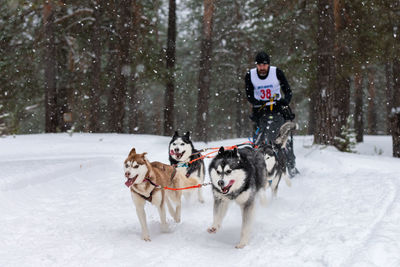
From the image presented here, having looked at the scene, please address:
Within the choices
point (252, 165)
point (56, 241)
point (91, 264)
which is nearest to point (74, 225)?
point (56, 241)

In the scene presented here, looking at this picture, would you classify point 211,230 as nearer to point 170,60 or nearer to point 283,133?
point 283,133

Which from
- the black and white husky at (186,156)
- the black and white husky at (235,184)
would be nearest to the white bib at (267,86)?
the black and white husky at (186,156)

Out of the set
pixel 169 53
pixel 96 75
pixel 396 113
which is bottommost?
pixel 396 113

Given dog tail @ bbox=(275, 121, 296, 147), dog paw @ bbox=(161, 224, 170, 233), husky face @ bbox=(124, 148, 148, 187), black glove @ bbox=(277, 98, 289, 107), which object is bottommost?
dog paw @ bbox=(161, 224, 170, 233)

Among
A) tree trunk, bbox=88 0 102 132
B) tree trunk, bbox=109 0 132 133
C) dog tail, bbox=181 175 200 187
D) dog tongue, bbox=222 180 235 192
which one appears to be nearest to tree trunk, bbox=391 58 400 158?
dog tail, bbox=181 175 200 187

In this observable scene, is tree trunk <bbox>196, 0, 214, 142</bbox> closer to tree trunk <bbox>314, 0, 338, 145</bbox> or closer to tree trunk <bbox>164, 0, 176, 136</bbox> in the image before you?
tree trunk <bbox>164, 0, 176, 136</bbox>

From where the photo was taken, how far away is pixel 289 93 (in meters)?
6.00

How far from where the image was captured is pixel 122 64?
13.7 m

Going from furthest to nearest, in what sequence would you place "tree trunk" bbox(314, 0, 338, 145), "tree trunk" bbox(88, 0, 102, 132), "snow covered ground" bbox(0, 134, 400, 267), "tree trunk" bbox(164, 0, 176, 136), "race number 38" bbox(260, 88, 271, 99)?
"tree trunk" bbox(164, 0, 176, 136) → "tree trunk" bbox(88, 0, 102, 132) → "tree trunk" bbox(314, 0, 338, 145) → "race number 38" bbox(260, 88, 271, 99) → "snow covered ground" bbox(0, 134, 400, 267)

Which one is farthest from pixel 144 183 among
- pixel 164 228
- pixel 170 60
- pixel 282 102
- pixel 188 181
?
pixel 170 60

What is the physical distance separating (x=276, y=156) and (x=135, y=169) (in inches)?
97.5

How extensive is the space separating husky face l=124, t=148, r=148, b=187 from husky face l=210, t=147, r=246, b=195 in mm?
850

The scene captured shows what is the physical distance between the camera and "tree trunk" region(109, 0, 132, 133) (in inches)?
524

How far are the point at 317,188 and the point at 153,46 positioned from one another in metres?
13.8
